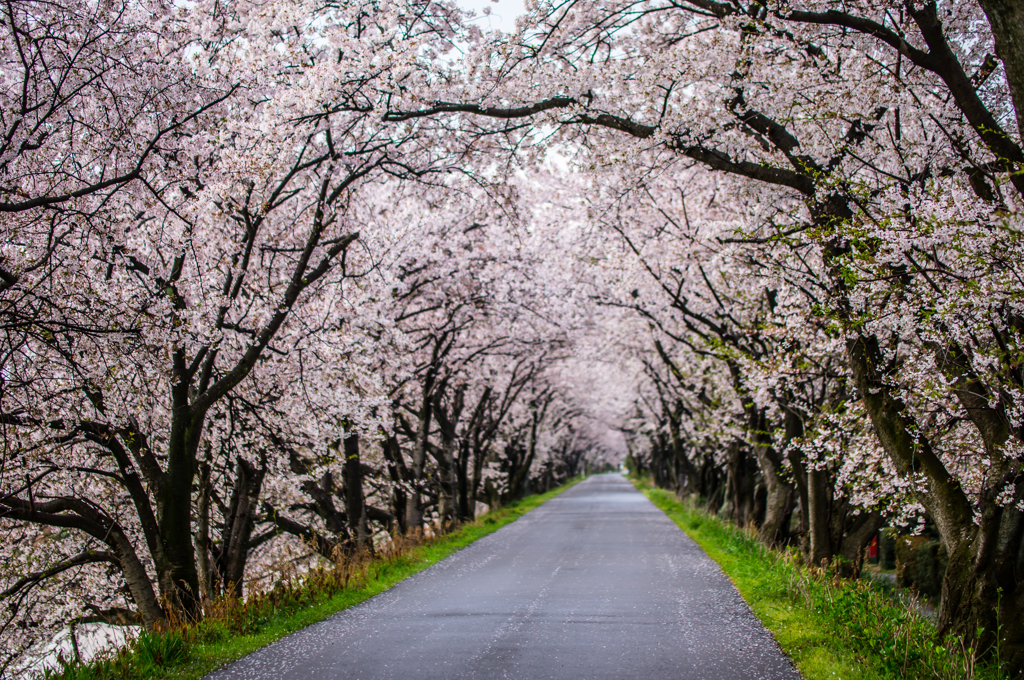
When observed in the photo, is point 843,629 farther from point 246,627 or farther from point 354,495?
point 354,495

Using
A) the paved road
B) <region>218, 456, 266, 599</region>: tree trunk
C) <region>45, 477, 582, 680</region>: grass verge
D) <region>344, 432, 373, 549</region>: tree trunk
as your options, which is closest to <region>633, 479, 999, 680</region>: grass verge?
the paved road

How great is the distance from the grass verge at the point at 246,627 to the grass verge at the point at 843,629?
5376 millimetres

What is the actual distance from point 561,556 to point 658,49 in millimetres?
10298

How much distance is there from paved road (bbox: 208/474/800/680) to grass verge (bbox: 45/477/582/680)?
0.91ft

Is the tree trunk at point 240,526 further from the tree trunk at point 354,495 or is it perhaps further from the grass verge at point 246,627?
the grass verge at point 246,627

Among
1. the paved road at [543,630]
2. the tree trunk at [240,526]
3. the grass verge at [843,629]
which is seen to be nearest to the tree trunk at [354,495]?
the tree trunk at [240,526]

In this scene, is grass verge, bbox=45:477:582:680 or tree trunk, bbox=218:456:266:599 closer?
grass verge, bbox=45:477:582:680

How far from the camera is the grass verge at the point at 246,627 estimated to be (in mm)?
6508

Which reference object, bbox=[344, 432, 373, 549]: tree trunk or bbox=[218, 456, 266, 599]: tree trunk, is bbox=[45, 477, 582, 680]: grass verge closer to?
bbox=[344, 432, 373, 549]: tree trunk

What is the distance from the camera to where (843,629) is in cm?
705

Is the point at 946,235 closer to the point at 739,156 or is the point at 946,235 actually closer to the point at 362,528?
the point at 739,156

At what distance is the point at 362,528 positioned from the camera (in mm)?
15453

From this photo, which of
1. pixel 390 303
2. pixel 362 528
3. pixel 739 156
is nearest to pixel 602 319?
pixel 390 303

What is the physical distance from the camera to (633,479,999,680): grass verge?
581 cm
